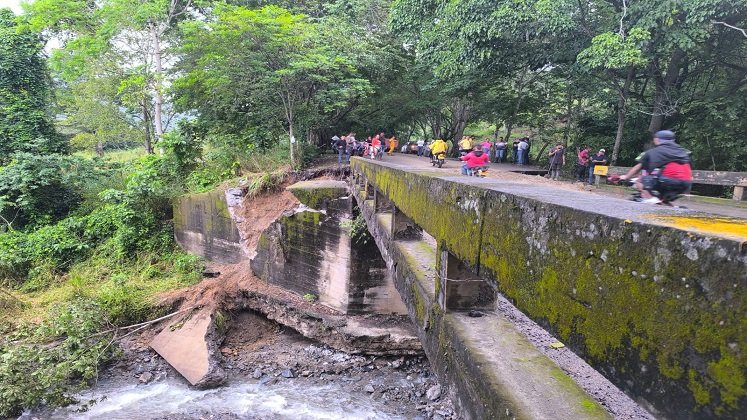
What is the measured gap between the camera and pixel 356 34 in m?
16.2

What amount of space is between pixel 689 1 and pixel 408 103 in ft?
40.3

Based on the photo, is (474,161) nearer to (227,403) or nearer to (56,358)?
(227,403)

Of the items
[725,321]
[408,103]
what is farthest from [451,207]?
[408,103]

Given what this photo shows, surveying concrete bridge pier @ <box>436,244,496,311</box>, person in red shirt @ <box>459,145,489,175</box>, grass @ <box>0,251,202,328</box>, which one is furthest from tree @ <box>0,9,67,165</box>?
concrete bridge pier @ <box>436,244,496,311</box>

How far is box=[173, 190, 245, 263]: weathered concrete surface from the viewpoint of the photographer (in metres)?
14.3

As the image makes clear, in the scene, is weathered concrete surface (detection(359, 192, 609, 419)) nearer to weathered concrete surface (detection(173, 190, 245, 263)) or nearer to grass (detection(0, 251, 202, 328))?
grass (detection(0, 251, 202, 328))

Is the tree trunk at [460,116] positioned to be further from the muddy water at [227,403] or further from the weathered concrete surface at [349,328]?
the muddy water at [227,403]

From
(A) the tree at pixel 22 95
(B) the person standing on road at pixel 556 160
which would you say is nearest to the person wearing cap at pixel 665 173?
(B) the person standing on road at pixel 556 160

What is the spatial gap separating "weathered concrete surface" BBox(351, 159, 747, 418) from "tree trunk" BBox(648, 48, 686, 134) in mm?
14399

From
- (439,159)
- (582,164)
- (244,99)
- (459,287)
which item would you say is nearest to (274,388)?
(459,287)

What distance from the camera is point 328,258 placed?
11703 millimetres

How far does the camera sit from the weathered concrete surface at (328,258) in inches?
→ 445

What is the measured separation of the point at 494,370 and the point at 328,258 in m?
9.75

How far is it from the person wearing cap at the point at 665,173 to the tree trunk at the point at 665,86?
10685mm
